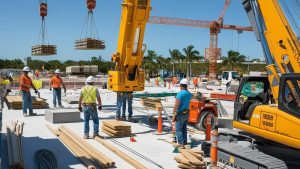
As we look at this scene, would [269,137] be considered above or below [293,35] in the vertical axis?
below

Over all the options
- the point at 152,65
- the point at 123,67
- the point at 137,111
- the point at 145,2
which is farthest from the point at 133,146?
the point at 152,65

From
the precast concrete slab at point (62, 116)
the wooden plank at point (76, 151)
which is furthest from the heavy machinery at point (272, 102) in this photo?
the precast concrete slab at point (62, 116)

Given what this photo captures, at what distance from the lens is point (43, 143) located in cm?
1013

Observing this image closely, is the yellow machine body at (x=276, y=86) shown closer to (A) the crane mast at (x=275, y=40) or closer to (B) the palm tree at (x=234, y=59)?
(A) the crane mast at (x=275, y=40)

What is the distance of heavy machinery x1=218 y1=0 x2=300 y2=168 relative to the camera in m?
6.30

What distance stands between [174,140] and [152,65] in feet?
251

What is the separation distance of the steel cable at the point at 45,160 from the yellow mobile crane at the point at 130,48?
5957 millimetres

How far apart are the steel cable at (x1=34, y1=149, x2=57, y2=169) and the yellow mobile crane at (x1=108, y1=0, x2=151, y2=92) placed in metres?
5.96

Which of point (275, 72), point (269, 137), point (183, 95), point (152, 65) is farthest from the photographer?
point (152, 65)

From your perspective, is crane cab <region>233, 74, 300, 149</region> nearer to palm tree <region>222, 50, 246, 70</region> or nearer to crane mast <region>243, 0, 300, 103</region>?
crane mast <region>243, 0, 300, 103</region>

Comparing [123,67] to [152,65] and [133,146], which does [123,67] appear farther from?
[152,65]

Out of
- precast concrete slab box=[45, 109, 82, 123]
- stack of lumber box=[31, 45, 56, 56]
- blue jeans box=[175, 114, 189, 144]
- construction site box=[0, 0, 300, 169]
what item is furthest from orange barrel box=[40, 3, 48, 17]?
blue jeans box=[175, 114, 189, 144]

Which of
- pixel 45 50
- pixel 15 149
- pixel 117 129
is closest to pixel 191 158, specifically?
pixel 117 129

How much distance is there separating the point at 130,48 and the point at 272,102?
6534 mm
